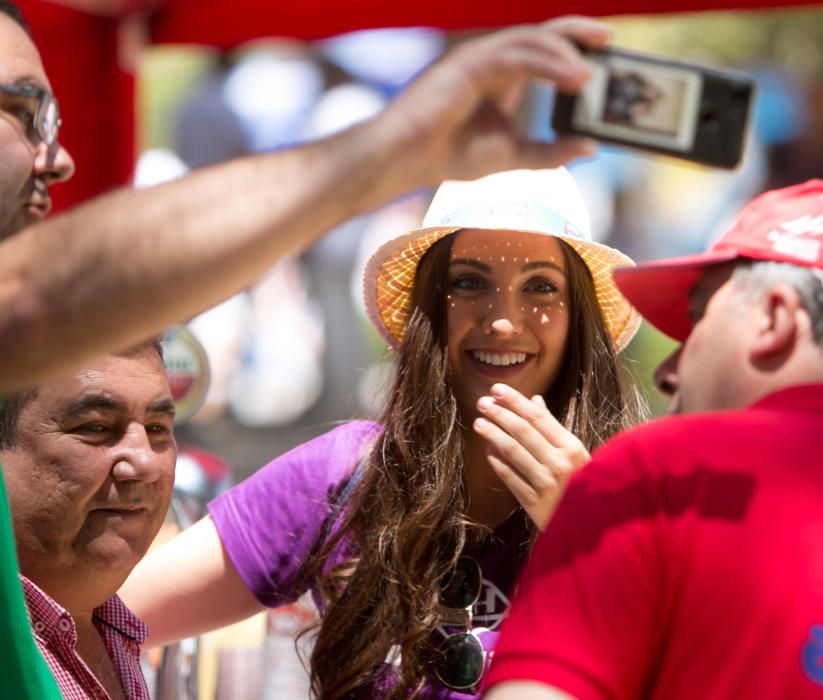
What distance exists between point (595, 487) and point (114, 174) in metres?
3.66

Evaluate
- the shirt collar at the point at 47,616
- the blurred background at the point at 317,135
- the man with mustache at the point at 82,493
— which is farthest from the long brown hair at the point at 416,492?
the blurred background at the point at 317,135

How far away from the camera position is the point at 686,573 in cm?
108

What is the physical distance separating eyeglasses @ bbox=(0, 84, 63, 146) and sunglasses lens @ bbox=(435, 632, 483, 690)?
1.16 meters

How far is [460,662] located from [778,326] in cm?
101

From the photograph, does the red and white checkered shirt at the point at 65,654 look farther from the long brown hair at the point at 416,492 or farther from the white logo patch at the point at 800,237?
the white logo patch at the point at 800,237

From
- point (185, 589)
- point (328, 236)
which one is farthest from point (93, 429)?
point (328, 236)

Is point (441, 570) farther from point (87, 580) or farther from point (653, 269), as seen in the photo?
point (653, 269)

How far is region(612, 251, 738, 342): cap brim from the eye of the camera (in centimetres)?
137

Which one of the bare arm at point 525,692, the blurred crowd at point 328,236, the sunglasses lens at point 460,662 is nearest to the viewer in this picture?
the bare arm at point 525,692

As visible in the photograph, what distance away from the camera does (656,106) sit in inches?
43.6

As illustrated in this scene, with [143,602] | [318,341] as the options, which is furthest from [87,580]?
[318,341]

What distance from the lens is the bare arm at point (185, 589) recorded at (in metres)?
2.18

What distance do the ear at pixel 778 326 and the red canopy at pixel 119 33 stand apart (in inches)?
108

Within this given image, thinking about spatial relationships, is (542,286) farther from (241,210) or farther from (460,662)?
(241,210)
